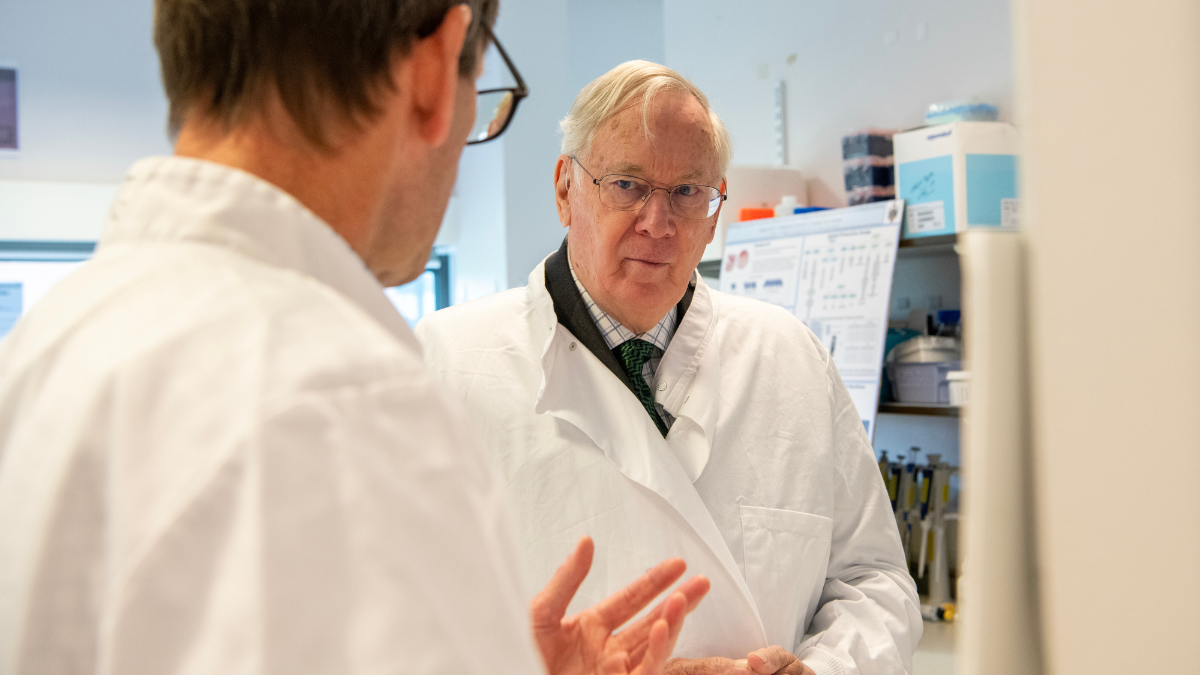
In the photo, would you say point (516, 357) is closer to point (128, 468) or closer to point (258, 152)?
point (258, 152)

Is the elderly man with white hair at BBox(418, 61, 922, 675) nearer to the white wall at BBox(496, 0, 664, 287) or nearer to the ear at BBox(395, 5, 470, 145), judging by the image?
the ear at BBox(395, 5, 470, 145)

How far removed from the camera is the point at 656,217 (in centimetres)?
141

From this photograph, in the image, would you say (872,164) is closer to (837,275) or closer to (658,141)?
(837,275)

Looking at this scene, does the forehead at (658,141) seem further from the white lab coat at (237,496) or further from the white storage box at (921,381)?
the white storage box at (921,381)

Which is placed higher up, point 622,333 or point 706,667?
point 622,333

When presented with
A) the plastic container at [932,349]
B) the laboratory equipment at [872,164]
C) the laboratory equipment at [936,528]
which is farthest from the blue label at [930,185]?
the laboratory equipment at [936,528]

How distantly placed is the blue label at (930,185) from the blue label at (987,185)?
2.1 inches

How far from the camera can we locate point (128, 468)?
37 centimetres

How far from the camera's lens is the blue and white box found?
8.36 ft

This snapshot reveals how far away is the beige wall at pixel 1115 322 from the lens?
1.06ft

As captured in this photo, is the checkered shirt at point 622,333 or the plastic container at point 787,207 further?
the plastic container at point 787,207

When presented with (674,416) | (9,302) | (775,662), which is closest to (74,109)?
(9,302)

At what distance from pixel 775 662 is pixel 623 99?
876 mm

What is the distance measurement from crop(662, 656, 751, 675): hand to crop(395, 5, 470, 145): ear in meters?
0.81
